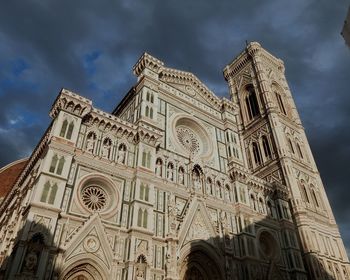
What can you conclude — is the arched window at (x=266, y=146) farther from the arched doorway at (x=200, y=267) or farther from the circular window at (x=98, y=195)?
the circular window at (x=98, y=195)

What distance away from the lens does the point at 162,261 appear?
16.9 meters

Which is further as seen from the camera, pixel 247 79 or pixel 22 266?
pixel 247 79

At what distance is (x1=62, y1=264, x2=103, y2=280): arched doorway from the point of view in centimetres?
1405

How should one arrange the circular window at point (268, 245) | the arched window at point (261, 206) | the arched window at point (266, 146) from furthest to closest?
the arched window at point (266, 146) < the arched window at point (261, 206) < the circular window at point (268, 245)

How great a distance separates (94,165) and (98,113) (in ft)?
11.1

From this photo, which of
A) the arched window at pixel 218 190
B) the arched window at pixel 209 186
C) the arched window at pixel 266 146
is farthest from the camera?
the arched window at pixel 266 146

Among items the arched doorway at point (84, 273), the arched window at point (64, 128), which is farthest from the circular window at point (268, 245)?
the arched window at point (64, 128)

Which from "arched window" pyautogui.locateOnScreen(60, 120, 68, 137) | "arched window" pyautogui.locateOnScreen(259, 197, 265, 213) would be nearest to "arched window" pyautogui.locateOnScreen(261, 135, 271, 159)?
"arched window" pyautogui.locateOnScreen(259, 197, 265, 213)

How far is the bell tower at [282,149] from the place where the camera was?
2669cm

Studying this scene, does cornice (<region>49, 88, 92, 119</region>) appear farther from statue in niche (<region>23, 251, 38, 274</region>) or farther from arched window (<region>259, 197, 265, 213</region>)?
arched window (<region>259, 197, 265, 213</region>)

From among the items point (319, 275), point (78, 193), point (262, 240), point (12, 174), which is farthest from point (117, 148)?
point (12, 174)

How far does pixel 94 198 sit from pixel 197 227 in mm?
6960

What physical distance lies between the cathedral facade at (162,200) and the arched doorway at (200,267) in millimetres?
61

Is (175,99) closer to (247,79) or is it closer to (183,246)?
(183,246)
